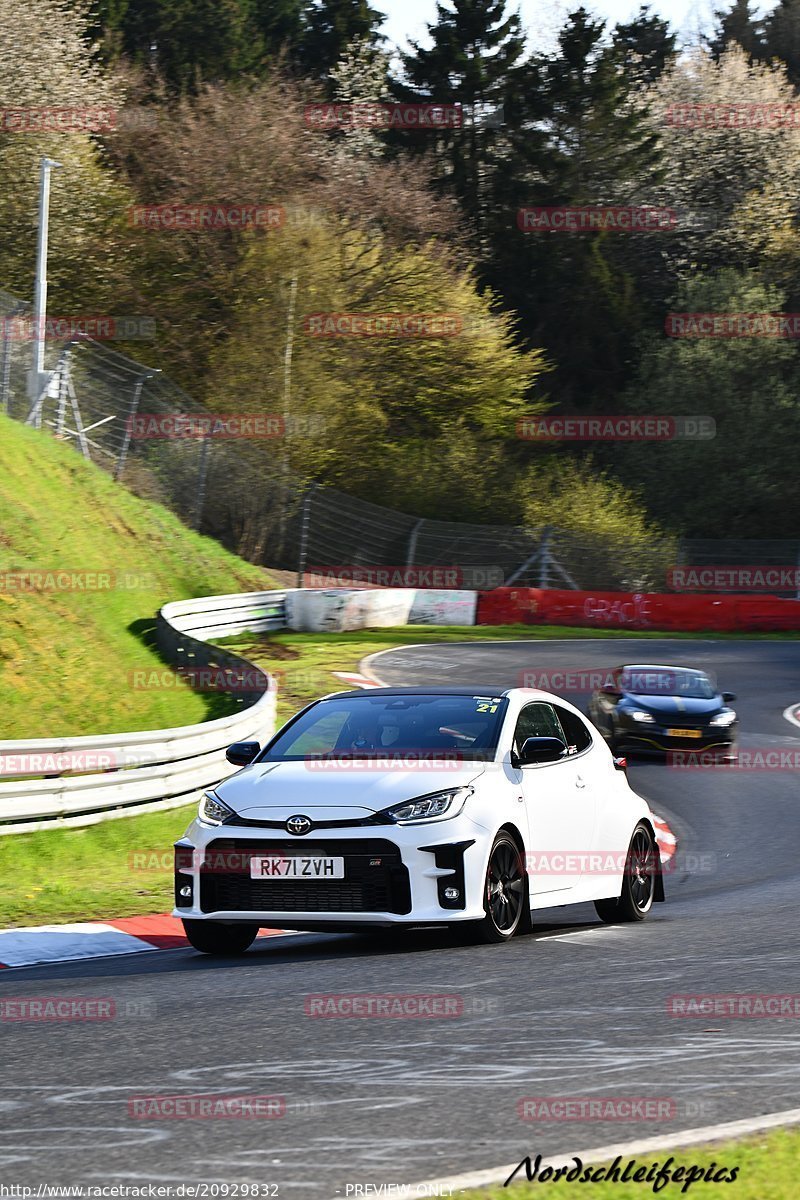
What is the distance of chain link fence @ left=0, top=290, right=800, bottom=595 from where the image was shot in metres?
34.2

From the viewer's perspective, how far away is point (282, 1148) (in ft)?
14.6

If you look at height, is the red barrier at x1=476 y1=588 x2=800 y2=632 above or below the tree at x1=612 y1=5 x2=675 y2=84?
below

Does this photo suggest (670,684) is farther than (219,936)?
Yes

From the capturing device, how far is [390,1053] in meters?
5.79

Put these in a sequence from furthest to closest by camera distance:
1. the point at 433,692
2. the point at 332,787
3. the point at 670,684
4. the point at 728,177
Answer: the point at 728,177, the point at 670,684, the point at 433,692, the point at 332,787

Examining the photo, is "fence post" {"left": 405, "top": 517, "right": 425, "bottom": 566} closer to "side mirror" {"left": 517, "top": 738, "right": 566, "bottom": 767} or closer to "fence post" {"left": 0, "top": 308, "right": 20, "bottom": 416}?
"fence post" {"left": 0, "top": 308, "right": 20, "bottom": 416}

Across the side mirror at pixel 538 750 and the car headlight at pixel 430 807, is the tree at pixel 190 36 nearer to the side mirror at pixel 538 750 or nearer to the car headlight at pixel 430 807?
the side mirror at pixel 538 750

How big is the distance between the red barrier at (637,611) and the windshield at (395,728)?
2824 centimetres

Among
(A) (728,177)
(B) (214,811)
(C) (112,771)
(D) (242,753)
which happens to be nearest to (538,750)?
(D) (242,753)

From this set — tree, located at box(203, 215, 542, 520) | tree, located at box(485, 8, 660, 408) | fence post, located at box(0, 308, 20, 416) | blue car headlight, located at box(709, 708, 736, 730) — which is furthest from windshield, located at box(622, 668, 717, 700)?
A: tree, located at box(485, 8, 660, 408)

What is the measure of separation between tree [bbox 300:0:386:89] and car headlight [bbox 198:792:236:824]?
62087 mm

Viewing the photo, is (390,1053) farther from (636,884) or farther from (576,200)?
(576,200)

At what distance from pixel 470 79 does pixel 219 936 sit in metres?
59.0

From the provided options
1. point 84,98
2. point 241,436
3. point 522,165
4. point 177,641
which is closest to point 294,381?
point 241,436
